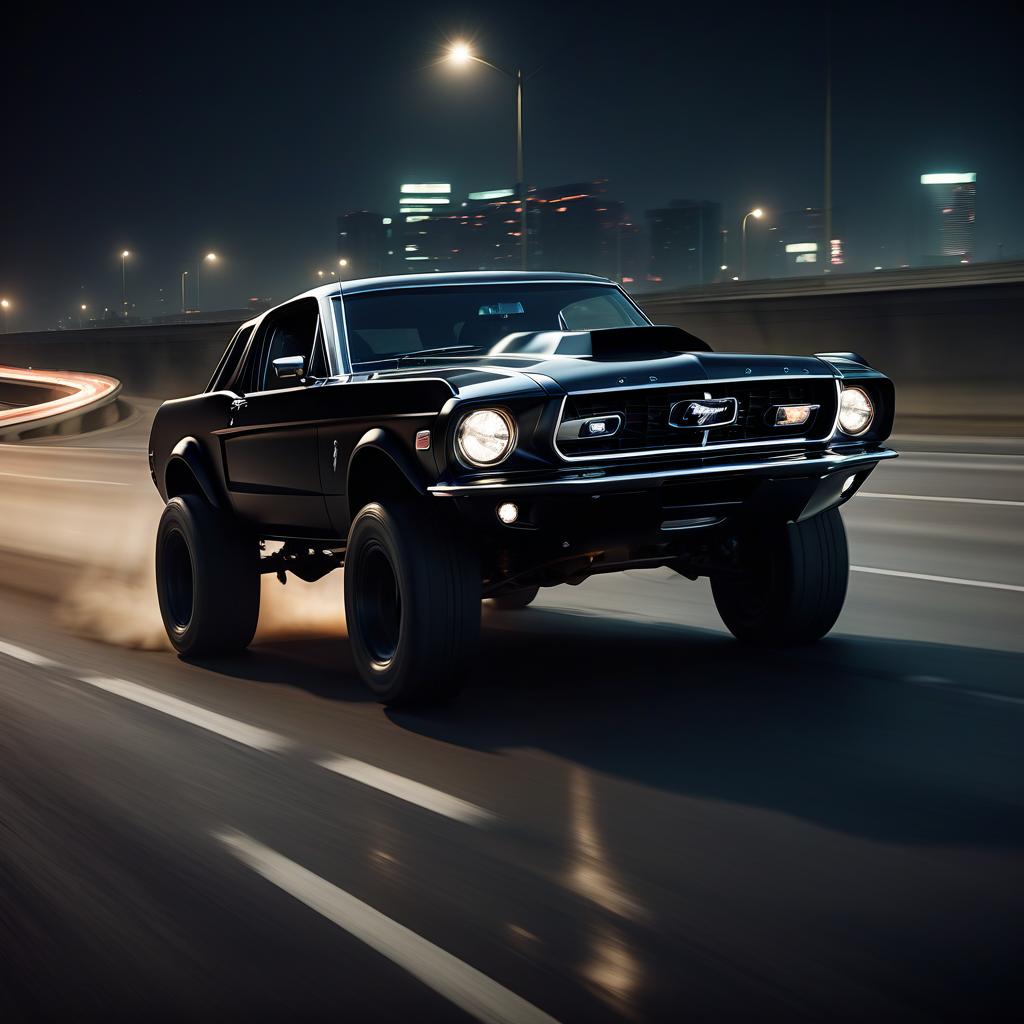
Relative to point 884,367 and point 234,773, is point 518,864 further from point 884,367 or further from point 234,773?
point 884,367

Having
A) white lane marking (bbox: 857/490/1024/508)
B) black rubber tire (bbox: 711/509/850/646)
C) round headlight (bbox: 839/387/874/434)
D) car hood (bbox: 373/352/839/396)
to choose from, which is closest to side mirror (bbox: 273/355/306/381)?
car hood (bbox: 373/352/839/396)

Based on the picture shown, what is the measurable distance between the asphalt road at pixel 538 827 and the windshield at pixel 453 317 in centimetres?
151

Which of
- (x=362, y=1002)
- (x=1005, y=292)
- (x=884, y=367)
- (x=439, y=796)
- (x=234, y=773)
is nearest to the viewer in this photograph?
(x=362, y=1002)

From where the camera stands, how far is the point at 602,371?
6.00 meters

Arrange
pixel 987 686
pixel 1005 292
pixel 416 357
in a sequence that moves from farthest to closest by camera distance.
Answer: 1. pixel 1005 292
2. pixel 416 357
3. pixel 987 686

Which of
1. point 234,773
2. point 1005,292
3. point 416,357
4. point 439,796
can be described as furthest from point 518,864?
point 1005,292

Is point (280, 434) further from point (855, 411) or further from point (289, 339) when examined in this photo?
point (855, 411)

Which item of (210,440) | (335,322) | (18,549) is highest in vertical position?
(335,322)

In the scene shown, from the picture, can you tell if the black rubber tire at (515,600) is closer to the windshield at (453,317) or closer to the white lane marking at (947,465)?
the windshield at (453,317)

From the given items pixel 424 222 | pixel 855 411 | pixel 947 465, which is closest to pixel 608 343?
pixel 855 411

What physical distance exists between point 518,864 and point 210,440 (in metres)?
4.41

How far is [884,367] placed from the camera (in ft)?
70.6

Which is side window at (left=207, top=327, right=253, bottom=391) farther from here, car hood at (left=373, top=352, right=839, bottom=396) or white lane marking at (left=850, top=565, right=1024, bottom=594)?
white lane marking at (left=850, top=565, right=1024, bottom=594)

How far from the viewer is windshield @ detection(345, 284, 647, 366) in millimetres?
7258
